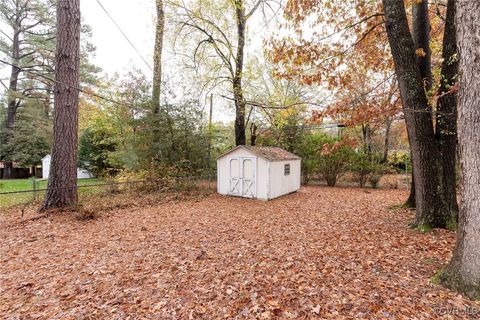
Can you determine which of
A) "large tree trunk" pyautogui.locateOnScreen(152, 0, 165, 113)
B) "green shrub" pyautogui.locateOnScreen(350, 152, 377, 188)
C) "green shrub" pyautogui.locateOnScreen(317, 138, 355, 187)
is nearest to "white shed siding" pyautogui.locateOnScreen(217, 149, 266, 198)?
"large tree trunk" pyautogui.locateOnScreen(152, 0, 165, 113)

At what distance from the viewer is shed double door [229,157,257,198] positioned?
30.5 feet

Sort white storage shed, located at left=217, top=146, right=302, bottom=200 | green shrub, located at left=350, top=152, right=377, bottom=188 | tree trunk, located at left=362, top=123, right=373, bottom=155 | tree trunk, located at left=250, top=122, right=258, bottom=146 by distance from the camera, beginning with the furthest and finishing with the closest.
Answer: tree trunk, located at left=362, top=123, right=373, bottom=155, tree trunk, located at left=250, top=122, right=258, bottom=146, green shrub, located at left=350, top=152, right=377, bottom=188, white storage shed, located at left=217, top=146, right=302, bottom=200

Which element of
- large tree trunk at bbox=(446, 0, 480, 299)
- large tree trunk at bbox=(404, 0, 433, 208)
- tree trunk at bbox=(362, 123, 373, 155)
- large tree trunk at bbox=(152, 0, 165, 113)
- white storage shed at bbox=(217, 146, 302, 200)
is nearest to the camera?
large tree trunk at bbox=(446, 0, 480, 299)

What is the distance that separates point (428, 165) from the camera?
14.4 feet

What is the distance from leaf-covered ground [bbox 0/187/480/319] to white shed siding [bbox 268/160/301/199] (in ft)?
11.5

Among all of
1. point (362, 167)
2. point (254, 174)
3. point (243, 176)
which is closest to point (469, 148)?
point (254, 174)

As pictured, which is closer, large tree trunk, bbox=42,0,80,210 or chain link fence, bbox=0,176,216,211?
large tree trunk, bbox=42,0,80,210

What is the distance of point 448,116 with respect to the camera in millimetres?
4277

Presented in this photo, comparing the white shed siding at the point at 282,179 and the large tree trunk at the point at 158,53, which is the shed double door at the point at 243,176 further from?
the large tree trunk at the point at 158,53

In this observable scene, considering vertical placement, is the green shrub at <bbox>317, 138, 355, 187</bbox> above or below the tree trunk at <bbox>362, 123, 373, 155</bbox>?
below

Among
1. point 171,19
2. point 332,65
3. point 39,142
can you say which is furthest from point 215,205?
point 39,142

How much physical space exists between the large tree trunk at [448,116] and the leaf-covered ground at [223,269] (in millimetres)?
1072

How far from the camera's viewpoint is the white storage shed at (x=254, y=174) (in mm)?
9070

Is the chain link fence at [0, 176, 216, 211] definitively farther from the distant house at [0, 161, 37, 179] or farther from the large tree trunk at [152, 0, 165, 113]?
the distant house at [0, 161, 37, 179]
